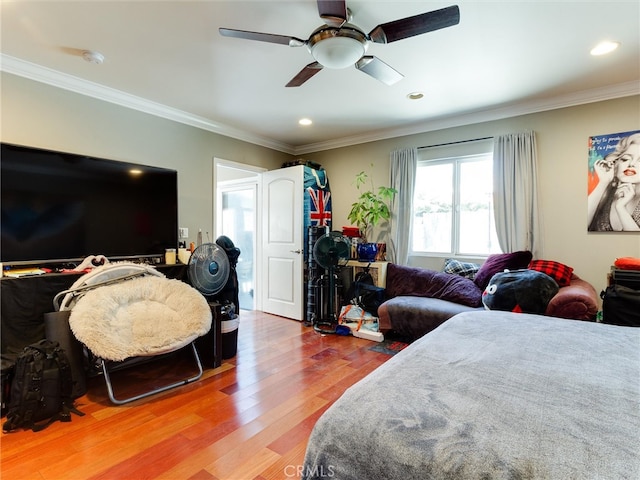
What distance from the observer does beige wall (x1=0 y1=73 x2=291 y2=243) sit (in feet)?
8.51

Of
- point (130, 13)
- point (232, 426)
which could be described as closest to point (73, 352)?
point (232, 426)

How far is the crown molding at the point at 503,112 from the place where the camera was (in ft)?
9.80

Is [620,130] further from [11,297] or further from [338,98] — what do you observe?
[11,297]

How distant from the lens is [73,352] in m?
2.22

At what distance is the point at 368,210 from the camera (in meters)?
4.26

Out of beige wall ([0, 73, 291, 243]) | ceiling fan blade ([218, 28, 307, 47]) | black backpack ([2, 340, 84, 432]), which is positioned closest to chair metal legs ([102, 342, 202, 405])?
black backpack ([2, 340, 84, 432])

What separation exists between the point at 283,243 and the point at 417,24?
321 cm

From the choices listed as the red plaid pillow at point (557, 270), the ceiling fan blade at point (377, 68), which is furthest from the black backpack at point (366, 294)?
the ceiling fan blade at point (377, 68)

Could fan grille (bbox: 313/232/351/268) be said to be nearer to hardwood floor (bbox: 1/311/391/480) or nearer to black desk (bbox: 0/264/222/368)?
hardwood floor (bbox: 1/311/391/480)

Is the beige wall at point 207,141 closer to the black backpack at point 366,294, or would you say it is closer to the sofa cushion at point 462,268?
the sofa cushion at point 462,268

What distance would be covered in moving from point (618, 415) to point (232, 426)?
1847 mm

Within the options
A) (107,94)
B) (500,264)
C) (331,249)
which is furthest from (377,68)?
(107,94)

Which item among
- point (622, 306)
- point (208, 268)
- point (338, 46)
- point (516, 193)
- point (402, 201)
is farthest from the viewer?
point (402, 201)

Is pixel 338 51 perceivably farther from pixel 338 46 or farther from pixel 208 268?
pixel 208 268
